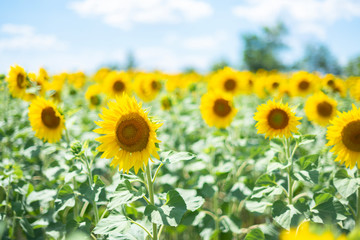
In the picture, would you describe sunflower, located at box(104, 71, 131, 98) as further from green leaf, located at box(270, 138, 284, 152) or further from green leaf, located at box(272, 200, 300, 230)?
green leaf, located at box(272, 200, 300, 230)

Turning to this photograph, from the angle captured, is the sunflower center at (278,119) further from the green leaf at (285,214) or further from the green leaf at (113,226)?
the green leaf at (113,226)

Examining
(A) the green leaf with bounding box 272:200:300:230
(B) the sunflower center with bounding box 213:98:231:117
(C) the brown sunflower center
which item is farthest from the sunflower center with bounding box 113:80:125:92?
(A) the green leaf with bounding box 272:200:300:230

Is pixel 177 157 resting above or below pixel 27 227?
above

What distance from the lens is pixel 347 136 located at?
2.21 metres

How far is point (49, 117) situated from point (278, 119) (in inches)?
84.6

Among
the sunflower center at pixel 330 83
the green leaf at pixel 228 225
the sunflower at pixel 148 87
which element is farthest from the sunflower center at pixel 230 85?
the green leaf at pixel 228 225

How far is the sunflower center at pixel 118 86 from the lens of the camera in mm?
4734

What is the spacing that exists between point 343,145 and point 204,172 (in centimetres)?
131

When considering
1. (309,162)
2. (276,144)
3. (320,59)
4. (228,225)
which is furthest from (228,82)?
(320,59)

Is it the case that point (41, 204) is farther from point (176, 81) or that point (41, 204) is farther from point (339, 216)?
point (176, 81)

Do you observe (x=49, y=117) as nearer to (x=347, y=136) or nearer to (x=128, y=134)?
(x=128, y=134)

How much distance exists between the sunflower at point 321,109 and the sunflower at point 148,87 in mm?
2565

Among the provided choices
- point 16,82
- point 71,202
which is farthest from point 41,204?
point 16,82

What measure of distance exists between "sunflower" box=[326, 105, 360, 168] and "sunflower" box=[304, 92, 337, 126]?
44.3 inches
